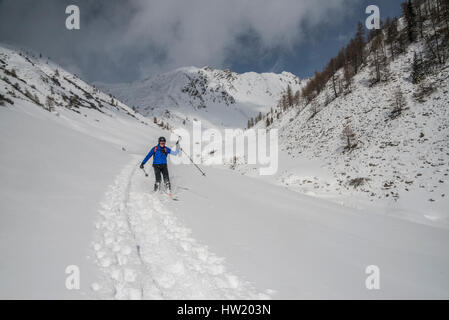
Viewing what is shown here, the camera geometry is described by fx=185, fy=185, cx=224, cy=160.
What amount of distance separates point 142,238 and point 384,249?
6.41 metres

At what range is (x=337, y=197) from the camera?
16.8 meters

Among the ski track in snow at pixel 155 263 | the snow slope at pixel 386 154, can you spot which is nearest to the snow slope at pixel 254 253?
the ski track in snow at pixel 155 263

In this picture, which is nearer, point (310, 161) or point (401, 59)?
point (310, 161)

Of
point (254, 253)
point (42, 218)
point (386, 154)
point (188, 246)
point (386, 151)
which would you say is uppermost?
point (386, 151)

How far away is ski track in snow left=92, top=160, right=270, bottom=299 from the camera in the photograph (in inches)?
115

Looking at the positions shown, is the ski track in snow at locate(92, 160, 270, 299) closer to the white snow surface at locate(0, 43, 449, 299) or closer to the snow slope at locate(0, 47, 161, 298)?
the white snow surface at locate(0, 43, 449, 299)

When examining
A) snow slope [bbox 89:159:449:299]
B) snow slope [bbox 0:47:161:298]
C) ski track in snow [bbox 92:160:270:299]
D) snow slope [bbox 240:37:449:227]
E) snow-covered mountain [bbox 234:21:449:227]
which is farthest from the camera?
snow-covered mountain [bbox 234:21:449:227]

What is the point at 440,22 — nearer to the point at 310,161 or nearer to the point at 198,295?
the point at 310,161

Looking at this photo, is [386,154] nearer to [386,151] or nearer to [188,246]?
[386,151]

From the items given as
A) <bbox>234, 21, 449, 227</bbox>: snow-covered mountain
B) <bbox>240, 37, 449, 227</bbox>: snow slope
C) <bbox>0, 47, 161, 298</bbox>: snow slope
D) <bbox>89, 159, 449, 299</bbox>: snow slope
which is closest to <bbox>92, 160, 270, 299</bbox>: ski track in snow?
<bbox>89, 159, 449, 299</bbox>: snow slope

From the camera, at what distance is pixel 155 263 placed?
358 cm

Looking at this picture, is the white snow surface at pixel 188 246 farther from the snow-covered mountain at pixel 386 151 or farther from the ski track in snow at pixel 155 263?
the snow-covered mountain at pixel 386 151

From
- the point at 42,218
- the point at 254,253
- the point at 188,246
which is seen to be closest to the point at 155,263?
the point at 188,246

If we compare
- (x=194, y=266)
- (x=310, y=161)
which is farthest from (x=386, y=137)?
(x=194, y=266)
